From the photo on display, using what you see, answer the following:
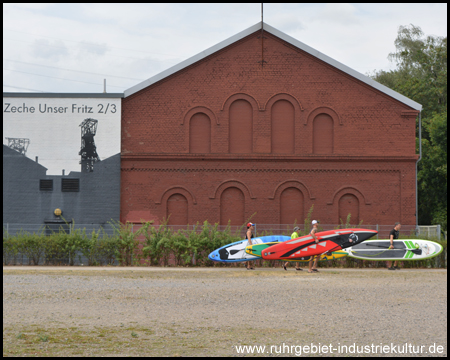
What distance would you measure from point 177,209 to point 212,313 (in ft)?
60.5

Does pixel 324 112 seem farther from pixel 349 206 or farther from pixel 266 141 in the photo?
pixel 349 206

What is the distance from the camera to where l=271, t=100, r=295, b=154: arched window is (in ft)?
99.2

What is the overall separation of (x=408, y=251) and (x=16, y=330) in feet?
59.4

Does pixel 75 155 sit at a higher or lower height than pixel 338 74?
lower

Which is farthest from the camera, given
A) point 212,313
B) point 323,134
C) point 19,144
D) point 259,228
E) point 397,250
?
point 323,134

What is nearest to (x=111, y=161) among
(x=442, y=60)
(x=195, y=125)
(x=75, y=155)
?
(x=75, y=155)

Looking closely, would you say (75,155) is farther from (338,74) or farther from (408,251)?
(408,251)

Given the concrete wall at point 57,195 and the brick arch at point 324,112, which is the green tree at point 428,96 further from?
the concrete wall at point 57,195

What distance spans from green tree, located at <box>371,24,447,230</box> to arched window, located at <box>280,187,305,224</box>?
46.4 ft

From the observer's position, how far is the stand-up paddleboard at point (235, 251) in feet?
77.4

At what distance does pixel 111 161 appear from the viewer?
2970 cm

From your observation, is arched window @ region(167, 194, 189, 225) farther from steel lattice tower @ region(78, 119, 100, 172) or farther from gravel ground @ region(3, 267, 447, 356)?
gravel ground @ region(3, 267, 447, 356)

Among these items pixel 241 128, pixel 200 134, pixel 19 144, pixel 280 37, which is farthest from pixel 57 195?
pixel 280 37

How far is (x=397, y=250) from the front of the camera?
79.4 feet
